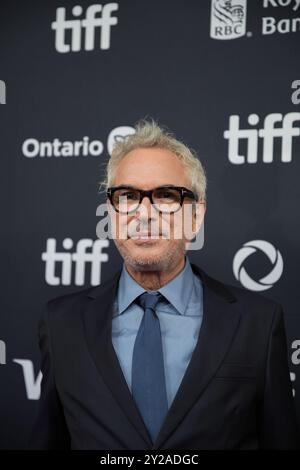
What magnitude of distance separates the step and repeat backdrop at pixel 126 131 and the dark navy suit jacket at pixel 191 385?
45 cm

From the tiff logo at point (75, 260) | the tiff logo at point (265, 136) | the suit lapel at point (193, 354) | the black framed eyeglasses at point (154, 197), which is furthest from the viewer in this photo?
the tiff logo at point (75, 260)

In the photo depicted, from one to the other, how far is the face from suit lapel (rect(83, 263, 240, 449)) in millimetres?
143

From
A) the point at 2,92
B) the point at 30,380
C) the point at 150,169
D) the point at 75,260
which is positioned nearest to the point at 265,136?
the point at 150,169

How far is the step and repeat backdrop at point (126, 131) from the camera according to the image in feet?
4.99

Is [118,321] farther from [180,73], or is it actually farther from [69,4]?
[69,4]

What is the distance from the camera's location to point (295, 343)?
1.49 m

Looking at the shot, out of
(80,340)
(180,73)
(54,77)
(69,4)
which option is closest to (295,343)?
(80,340)

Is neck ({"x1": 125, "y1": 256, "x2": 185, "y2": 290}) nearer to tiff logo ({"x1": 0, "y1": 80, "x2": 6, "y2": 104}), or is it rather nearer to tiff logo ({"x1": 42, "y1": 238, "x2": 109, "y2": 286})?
tiff logo ({"x1": 42, "y1": 238, "x2": 109, "y2": 286})

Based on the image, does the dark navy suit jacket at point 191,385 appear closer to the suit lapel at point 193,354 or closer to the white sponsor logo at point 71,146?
the suit lapel at point 193,354

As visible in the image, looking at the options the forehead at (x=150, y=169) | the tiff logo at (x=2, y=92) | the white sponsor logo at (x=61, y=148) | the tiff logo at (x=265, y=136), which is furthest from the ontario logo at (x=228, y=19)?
the tiff logo at (x=2, y=92)

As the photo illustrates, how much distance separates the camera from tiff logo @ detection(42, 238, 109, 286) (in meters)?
1.65

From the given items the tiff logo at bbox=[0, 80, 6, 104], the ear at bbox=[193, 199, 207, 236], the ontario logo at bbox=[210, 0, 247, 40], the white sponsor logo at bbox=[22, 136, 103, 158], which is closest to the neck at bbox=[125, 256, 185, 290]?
the ear at bbox=[193, 199, 207, 236]

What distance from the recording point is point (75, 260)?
1.67m

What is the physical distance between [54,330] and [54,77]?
110cm
